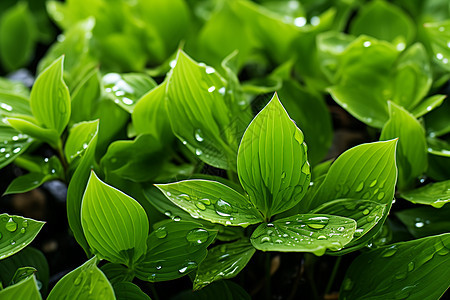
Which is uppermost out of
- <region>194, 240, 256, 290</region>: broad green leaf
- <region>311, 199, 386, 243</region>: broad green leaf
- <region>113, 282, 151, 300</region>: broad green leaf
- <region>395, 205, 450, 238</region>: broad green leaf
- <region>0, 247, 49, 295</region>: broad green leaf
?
<region>311, 199, 386, 243</region>: broad green leaf

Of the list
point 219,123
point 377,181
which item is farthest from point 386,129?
point 219,123

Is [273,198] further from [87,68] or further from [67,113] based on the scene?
[87,68]

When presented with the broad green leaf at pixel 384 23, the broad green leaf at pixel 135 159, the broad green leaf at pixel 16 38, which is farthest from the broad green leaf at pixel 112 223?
the broad green leaf at pixel 16 38

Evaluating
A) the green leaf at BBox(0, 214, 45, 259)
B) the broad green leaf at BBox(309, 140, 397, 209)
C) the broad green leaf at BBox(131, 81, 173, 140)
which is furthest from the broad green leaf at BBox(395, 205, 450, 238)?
the green leaf at BBox(0, 214, 45, 259)

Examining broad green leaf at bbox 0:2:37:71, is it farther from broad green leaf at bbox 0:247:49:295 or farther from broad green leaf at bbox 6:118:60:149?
broad green leaf at bbox 0:247:49:295

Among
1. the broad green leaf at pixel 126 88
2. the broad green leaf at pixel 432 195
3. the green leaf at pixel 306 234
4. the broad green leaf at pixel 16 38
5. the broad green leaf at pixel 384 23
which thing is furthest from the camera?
the broad green leaf at pixel 16 38

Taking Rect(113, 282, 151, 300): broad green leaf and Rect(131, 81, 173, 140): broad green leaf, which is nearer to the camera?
Rect(113, 282, 151, 300): broad green leaf

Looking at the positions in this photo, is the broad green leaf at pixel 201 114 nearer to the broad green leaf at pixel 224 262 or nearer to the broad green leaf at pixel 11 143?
the broad green leaf at pixel 224 262

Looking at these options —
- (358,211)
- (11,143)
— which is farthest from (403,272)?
(11,143)
